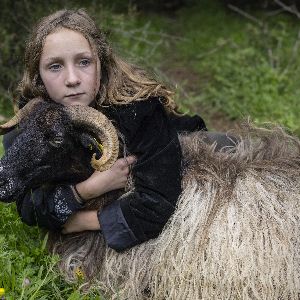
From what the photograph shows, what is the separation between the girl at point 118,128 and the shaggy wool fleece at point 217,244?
0.13 m

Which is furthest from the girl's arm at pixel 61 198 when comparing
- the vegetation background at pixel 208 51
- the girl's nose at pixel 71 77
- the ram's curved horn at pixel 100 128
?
the vegetation background at pixel 208 51

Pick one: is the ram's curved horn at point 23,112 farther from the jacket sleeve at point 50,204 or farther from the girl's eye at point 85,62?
the girl's eye at point 85,62

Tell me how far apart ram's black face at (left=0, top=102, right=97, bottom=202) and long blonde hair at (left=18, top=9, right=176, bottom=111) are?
0.32 meters

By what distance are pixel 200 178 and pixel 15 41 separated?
409cm

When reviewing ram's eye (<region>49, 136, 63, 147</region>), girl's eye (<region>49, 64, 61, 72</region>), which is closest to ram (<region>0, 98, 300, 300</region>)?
ram's eye (<region>49, 136, 63, 147</region>)

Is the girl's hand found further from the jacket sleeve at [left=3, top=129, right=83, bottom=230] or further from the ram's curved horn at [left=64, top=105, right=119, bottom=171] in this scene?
the ram's curved horn at [left=64, top=105, right=119, bottom=171]

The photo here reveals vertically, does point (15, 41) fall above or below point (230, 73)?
above

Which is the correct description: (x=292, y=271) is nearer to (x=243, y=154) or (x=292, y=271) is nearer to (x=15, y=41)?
(x=243, y=154)

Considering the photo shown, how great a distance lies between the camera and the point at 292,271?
3428 mm

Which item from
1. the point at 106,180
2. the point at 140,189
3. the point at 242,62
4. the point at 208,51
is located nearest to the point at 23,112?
the point at 106,180

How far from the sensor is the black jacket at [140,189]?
3396mm

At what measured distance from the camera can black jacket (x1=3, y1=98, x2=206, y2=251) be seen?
3.40 meters

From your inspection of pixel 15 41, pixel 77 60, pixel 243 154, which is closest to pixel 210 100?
pixel 15 41

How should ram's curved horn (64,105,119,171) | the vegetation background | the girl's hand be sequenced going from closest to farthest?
ram's curved horn (64,105,119,171) → the girl's hand → the vegetation background
